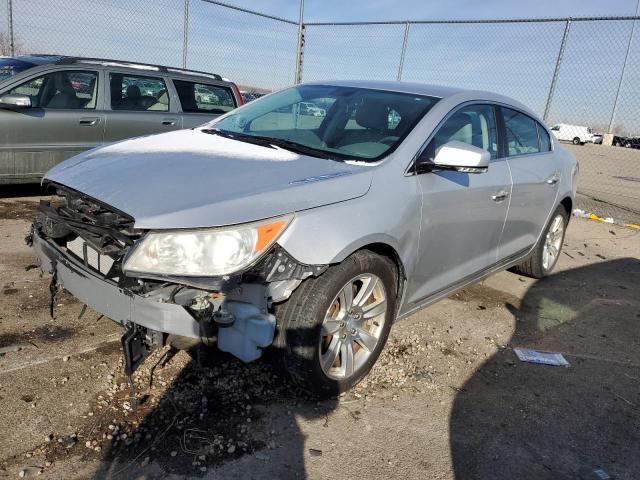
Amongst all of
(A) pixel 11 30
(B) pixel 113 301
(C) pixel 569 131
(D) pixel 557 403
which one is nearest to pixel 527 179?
(D) pixel 557 403

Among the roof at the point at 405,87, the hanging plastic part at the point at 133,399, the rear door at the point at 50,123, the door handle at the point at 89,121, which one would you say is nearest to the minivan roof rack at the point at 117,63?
the rear door at the point at 50,123

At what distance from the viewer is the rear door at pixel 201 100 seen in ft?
23.1

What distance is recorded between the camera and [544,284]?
5.16 meters

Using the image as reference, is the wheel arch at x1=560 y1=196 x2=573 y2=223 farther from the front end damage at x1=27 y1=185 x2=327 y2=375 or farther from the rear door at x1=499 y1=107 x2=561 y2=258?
the front end damage at x1=27 y1=185 x2=327 y2=375

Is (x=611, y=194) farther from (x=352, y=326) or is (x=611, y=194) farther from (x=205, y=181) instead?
(x=205, y=181)

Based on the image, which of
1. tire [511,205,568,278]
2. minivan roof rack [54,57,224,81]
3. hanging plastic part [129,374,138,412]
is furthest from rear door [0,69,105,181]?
tire [511,205,568,278]

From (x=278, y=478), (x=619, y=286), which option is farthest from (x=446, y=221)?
(x=619, y=286)

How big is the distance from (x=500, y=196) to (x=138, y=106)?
4868 mm

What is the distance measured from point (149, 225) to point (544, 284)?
4203 millimetres

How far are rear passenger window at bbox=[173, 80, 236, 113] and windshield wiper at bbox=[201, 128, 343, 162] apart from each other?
3.69 metres

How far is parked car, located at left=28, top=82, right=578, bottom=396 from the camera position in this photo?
2238 mm

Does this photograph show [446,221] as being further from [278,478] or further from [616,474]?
[278,478]

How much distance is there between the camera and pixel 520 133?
4273 mm

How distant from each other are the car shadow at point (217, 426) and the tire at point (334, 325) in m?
0.14
